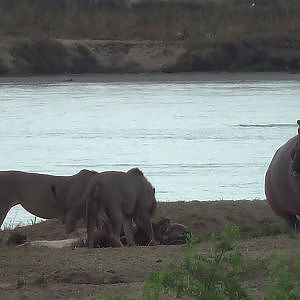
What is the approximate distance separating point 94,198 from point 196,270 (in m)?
4.58

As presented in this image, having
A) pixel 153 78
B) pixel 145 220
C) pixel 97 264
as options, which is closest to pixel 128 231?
pixel 145 220

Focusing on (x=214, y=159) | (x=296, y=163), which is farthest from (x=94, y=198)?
(x=214, y=159)

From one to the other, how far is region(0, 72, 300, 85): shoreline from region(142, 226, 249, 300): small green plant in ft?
108

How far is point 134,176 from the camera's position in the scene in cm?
1178

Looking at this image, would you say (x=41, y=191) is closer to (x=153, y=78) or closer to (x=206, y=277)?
(x=206, y=277)

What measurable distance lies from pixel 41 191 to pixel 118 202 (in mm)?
774

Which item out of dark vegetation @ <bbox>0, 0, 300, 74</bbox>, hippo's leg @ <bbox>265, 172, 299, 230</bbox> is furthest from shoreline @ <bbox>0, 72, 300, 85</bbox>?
hippo's leg @ <bbox>265, 172, 299, 230</bbox>

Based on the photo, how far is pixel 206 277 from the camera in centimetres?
700

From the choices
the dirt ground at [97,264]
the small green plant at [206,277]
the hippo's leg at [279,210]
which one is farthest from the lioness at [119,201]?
the small green plant at [206,277]

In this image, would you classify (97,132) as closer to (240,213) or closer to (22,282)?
(240,213)

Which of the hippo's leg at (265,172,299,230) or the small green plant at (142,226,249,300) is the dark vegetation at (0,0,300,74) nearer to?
the hippo's leg at (265,172,299,230)

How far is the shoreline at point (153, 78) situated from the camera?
40531 mm

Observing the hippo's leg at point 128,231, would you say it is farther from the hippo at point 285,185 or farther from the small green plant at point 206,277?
the small green plant at point 206,277

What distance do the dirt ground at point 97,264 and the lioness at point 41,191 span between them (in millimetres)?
471
